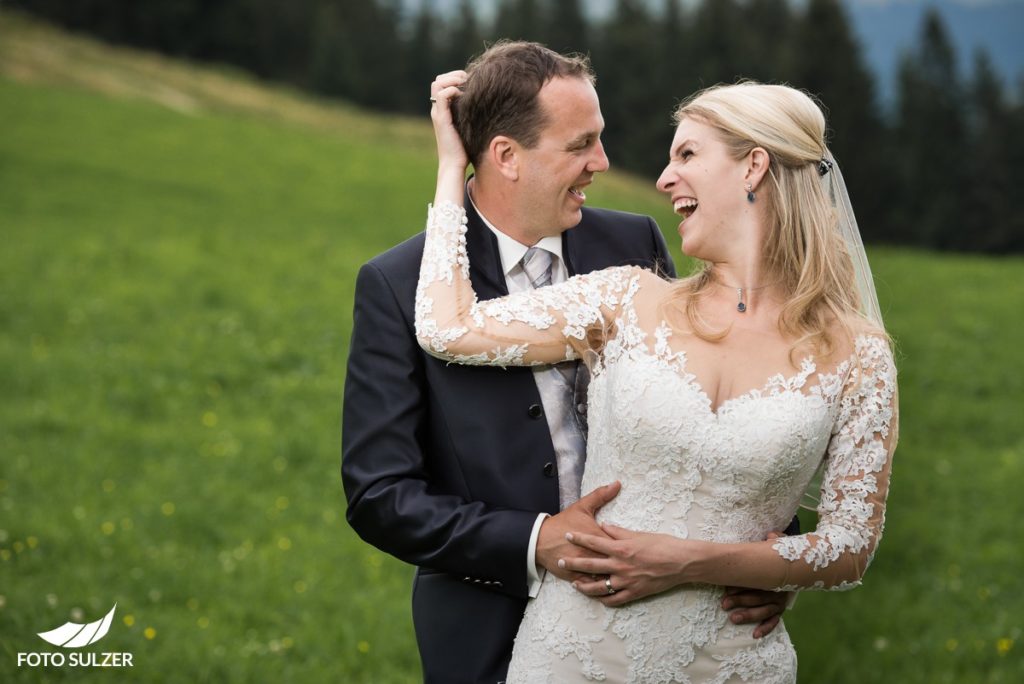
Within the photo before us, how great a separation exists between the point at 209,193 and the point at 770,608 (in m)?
23.5

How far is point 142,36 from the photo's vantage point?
6069 centimetres

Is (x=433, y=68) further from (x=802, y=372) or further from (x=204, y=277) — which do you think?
(x=802, y=372)

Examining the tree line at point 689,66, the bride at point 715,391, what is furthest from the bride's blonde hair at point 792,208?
the tree line at point 689,66

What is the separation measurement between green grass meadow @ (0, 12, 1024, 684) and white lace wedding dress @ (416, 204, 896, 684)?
3471mm

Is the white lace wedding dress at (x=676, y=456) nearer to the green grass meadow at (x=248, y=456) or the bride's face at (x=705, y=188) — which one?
the bride's face at (x=705, y=188)

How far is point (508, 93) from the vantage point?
3762 millimetres

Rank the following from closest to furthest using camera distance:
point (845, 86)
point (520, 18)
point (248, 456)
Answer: point (248, 456) < point (845, 86) < point (520, 18)

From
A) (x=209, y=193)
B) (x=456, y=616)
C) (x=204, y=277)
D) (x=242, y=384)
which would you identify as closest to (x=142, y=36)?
(x=209, y=193)

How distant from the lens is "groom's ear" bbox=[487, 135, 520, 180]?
3775 millimetres

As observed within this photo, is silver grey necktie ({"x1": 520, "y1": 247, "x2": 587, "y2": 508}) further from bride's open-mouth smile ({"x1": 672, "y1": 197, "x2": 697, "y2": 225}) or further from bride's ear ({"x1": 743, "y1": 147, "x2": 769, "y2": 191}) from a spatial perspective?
bride's ear ({"x1": 743, "y1": 147, "x2": 769, "y2": 191})

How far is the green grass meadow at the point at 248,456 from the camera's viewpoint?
22.7ft

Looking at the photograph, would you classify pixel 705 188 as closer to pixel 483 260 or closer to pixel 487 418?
pixel 483 260

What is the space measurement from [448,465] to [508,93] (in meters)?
1.29

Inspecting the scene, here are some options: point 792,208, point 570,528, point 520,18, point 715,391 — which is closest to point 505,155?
point 792,208
